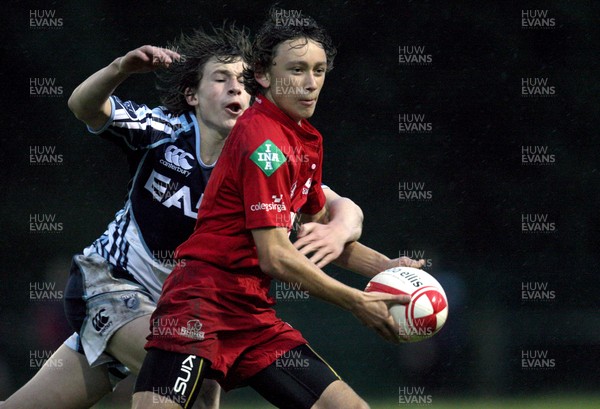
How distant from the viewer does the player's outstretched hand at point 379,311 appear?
11.7 feet

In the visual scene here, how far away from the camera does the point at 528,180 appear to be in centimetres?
962

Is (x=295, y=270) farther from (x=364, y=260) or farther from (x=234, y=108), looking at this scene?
(x=234, y=108)

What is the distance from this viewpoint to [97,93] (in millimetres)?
4371

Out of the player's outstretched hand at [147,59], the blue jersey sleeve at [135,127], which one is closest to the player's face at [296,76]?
the player's outstretched hand at [147,59]

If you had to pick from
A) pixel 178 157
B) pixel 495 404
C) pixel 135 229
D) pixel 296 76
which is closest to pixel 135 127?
pixel 178 157

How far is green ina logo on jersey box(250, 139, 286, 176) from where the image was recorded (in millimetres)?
3525

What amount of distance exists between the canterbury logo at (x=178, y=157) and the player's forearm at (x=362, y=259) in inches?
35.1

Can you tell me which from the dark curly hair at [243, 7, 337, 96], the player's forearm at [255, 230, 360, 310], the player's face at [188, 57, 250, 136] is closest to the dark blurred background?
the player's face at [188, 57, 250, 136]

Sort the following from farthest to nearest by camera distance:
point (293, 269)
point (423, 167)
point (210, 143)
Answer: point (423, 167) → point (210, 143) → point (293, 269)

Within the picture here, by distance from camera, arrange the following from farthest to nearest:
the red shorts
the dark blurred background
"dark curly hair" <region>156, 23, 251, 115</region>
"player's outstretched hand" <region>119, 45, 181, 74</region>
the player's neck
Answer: the dark blurred background, "dark curly hair" <region>156, 23, 251, 115</region>, the player's neck, "player's outstretched hand" <region>119, 45, 181, 74</region>, the red shorts

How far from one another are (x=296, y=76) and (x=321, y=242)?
0.72 meters

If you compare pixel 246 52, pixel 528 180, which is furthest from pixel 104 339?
pixel 528 180

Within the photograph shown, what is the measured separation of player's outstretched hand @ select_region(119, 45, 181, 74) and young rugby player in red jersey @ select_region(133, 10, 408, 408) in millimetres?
509

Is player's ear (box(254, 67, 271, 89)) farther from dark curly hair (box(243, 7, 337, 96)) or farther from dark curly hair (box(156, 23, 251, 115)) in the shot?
dark curly hair (box(156, 23, 251, 115))
